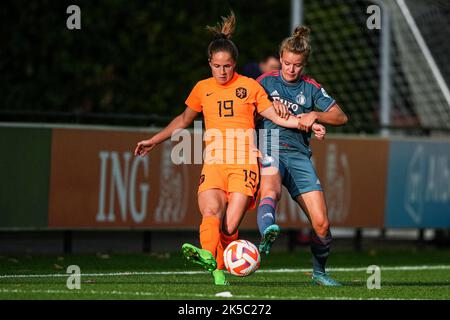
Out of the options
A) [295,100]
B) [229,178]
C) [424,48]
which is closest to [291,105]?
[295,100]

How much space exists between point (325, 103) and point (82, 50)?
9.89 meters

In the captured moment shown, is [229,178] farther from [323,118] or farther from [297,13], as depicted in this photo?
[297,13]

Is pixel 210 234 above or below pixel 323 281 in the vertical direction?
above

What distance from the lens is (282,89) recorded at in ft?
35.3

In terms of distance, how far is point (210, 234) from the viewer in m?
10.0

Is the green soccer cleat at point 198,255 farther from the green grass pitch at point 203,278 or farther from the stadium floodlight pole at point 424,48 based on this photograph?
the stadium floodlight pole at point 424,48

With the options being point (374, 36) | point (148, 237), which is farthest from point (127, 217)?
point (374, 36)

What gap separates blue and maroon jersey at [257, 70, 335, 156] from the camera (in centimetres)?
1071

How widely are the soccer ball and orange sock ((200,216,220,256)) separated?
4.7 inches

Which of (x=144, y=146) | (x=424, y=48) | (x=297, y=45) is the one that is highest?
A: (x=424, y=48)

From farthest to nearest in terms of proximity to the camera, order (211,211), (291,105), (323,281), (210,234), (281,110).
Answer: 1. (323,281)
2. (291,105)
3. (281,110)
4. (211,211)
5. (210,234)

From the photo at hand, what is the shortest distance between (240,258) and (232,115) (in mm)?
1190
